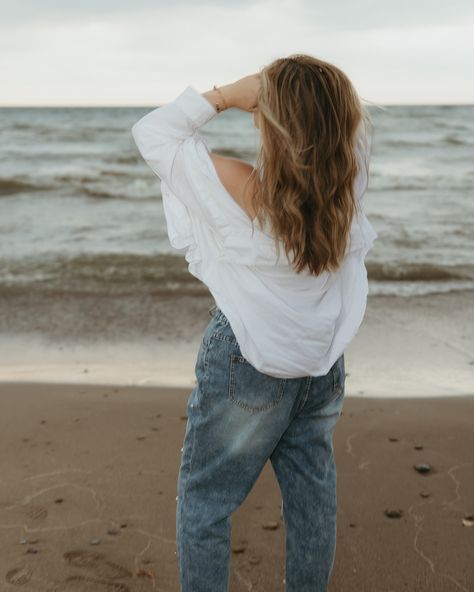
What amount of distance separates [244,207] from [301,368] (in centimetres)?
40

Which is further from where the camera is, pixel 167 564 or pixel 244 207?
pixel 167 564

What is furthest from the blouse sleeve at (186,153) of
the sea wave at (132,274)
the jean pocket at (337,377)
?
the sea wave at (132,274)

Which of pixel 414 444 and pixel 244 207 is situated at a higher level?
pixel 244 207

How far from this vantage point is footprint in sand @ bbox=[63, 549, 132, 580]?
2688 millimetres

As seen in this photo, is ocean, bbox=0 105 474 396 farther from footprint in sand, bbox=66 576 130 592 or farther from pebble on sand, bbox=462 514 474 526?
footprint in sand, bbox=66 576 130 592

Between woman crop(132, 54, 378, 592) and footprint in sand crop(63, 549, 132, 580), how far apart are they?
2.45 ft

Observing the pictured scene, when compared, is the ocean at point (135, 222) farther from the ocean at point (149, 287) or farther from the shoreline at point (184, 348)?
the shoreline at point (184, 348)

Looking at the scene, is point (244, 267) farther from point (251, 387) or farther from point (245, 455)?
point (245, 455)

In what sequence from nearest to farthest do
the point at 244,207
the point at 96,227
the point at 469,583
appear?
the point at 244,207, the point at 469,583, the point at 96,227

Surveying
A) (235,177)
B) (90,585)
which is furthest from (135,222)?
(235,177)

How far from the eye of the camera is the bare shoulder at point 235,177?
1.82 meters

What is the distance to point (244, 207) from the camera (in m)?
1.83

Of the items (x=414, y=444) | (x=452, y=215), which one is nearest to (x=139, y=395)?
(x=414, y=444)

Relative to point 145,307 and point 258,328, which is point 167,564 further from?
point 145,307
